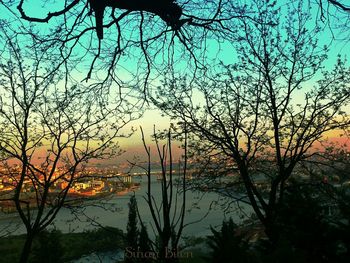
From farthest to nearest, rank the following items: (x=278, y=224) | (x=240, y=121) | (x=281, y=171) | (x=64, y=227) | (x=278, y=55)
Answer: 1. (x=64, y=227)
2. (x=240, y=121)
3. (x=278, y=55)
4. (x=281, y=171)
5. (x=278, y=224)

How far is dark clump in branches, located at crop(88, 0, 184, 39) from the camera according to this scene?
10.2 feet

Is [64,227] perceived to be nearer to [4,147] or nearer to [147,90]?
[4,147]

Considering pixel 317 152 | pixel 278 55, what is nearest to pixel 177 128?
pixel 278 55

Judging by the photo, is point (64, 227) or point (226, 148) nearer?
point (226, 148)

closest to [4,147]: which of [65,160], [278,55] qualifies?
[65,160]

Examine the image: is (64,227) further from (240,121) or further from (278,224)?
(278,224)

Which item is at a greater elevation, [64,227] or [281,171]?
[281,171]

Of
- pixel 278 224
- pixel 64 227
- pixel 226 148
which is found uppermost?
pixel 226 148

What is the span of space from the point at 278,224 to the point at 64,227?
48427mm

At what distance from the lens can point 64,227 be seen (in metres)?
48.4

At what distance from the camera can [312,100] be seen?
1221 centimetres

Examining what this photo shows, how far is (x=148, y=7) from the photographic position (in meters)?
3.15

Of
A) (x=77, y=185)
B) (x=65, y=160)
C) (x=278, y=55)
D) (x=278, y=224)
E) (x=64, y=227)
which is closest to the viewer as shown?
(x=278, y=224)

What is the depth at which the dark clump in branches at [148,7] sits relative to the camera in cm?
312
